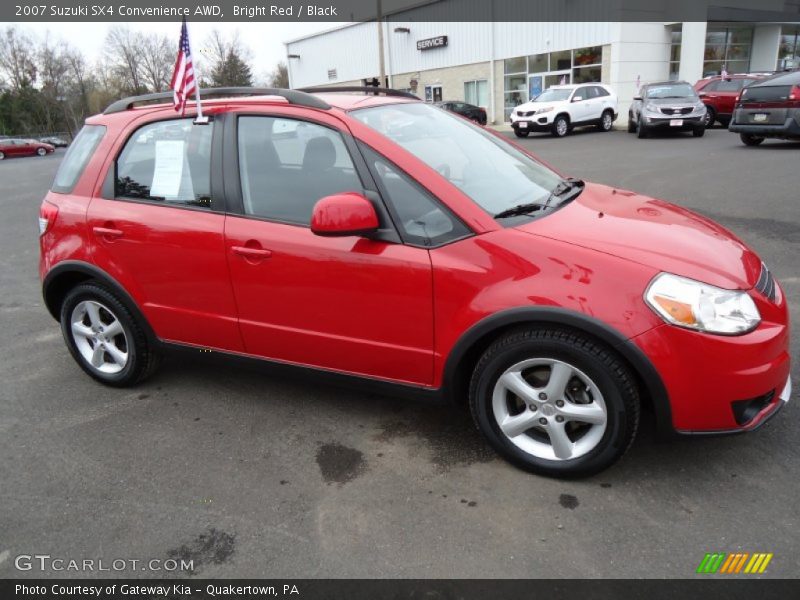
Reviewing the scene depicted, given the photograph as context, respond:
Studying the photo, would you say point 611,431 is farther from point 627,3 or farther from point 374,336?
point 627,3

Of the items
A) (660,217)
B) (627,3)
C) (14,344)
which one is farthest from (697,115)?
(14,344)

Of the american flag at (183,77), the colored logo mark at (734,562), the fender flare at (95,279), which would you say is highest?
the american flag at (183,77)

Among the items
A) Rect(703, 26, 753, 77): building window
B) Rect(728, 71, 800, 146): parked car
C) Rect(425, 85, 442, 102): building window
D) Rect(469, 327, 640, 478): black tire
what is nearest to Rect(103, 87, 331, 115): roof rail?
Rect(469, 327, 640, 478): black tire

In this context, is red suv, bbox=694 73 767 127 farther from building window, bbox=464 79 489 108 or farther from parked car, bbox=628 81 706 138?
building window, bbox=464 79 489 108

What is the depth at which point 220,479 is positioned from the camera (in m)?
2.92

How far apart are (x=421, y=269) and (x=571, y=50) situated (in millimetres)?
27846

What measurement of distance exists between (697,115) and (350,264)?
16.7 m

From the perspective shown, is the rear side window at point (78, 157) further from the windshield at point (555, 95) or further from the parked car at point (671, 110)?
the windshield at point (555, 95)

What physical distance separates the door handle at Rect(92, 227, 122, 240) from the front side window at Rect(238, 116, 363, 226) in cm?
88

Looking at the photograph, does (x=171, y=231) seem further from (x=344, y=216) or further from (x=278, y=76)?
(x=278, y=76)

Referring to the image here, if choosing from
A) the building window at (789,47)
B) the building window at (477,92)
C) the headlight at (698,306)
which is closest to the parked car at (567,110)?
the building window at (477,92)

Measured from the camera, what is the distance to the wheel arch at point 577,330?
2.43 meters

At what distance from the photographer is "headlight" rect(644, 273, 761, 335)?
240 cm

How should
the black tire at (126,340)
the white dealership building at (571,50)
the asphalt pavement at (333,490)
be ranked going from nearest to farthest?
the asphalt pavement at (333,490), the black tire at (126,340), the white dealership building at (571,50)
